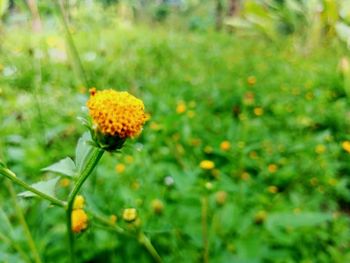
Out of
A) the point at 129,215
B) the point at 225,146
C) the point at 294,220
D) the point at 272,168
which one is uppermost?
the point at 129,215

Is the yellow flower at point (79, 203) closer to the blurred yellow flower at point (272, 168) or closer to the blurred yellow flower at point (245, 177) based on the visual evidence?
the blurred yellow flower at point (245, 177)

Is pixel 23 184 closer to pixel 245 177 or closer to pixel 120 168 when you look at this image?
pixel 120 168

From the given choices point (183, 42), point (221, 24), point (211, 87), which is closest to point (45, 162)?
point (211, 87)

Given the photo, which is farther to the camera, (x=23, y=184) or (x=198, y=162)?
(x=198, y=162)

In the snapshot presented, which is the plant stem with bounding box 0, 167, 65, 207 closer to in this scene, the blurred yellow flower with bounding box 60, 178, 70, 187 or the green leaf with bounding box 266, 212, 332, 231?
the green leaf with bounding box 266, 212, 332, 231

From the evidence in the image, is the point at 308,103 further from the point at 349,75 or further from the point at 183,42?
the point at 183,42

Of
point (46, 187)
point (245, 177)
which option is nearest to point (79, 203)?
point (46, 187)

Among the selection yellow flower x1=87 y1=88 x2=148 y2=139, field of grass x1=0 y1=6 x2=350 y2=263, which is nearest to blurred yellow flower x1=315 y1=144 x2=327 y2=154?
field of grass x1=0 y1=6 x2=350 y2=263
